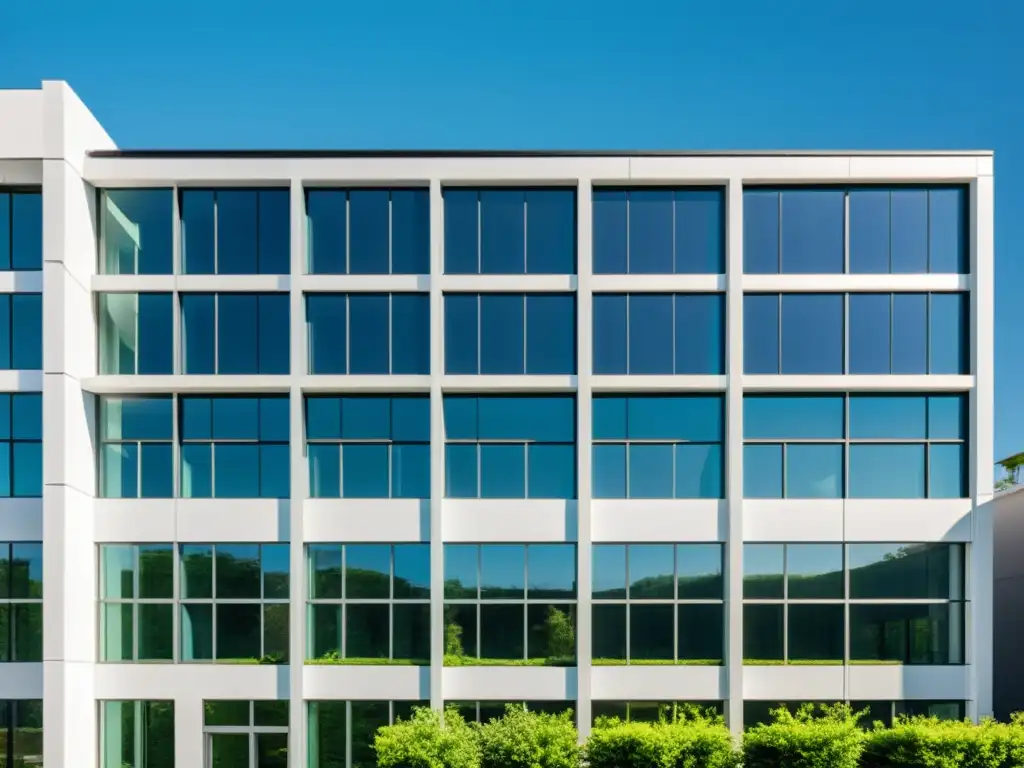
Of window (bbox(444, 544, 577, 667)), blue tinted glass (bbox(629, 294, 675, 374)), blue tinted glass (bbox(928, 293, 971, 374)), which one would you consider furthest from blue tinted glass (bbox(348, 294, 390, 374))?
blue tinted glass (bbox(928, 293, 971, 374))

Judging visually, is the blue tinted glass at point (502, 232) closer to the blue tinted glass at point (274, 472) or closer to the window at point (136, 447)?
the blue tinted glass at point (274, 472)

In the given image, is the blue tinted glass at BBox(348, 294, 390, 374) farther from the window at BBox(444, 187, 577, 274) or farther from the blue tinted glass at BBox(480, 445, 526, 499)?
the blue tinted glass at BBox(480, 445, 526, 499)

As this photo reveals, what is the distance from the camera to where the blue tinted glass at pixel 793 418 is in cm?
1997

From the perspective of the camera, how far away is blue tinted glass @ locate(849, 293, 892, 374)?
19.9 m

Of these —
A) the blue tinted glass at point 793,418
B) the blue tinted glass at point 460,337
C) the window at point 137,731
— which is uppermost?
the blue tinted glass at point 460,337

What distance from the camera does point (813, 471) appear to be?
19.9 meters

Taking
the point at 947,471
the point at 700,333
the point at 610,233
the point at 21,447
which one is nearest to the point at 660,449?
the point at 700,333

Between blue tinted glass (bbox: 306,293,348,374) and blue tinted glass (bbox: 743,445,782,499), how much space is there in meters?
10.8

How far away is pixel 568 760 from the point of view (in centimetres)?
1775

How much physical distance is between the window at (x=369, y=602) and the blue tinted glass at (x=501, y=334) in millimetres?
5037

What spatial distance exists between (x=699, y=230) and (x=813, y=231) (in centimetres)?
300

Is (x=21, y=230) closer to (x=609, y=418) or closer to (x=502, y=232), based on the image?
(x=502, y=232)

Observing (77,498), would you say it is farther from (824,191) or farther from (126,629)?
(824,191)

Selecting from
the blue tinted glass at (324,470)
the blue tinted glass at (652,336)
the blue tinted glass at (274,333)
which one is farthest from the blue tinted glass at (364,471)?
the blue tinted glass at (652,336)
